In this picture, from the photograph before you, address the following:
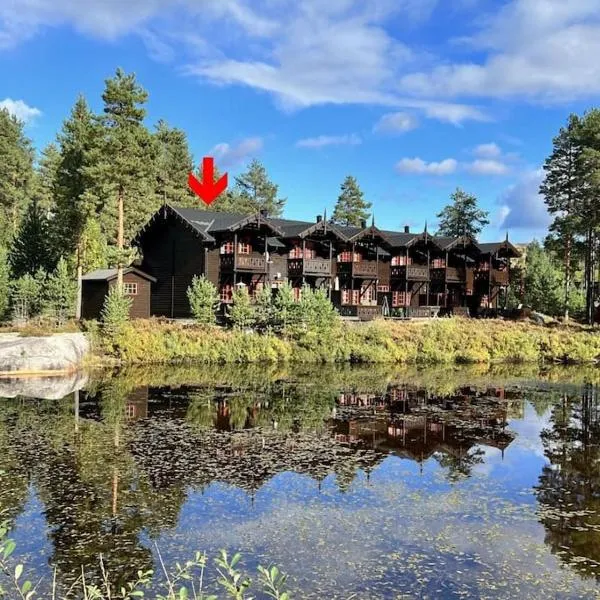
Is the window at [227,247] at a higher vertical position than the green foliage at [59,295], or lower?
higher

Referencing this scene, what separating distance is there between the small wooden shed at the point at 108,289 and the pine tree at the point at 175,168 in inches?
811

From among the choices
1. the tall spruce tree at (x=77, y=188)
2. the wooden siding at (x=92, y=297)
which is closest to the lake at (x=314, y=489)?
the wooden siding at (x=92, y=297)

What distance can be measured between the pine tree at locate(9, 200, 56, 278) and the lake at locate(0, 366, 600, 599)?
18.5 m

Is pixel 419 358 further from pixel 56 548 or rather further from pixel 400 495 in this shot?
pixel 56 548

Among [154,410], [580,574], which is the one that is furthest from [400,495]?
[154,410]

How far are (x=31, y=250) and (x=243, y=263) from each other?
13.0 metres

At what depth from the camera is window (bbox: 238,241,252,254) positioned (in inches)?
1510

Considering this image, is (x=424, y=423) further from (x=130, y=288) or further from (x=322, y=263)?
(x=322, y=263)

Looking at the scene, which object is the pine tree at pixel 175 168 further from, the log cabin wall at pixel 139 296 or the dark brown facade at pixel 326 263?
the log cabin wall at pixel 139 296

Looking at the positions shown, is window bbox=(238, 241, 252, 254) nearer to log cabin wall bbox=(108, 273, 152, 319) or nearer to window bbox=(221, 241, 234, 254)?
window bbox=(221, 241, 234, 254)

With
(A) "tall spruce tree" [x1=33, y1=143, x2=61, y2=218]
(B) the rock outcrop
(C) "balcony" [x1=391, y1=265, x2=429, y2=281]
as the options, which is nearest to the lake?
(B) the rock outcrop

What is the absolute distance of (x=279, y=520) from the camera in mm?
9461

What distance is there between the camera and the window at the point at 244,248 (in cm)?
3836

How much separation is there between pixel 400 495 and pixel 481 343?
24.7 meters
